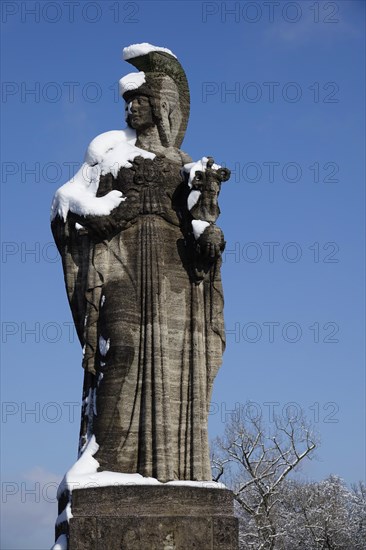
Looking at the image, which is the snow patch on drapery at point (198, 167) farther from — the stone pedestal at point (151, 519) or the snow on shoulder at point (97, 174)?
the stone pedestal at point (151, 519)

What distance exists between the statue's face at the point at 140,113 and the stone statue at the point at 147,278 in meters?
0.01

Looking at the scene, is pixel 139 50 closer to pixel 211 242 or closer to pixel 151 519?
pixel 211 242

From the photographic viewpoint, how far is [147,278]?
1398 centimetres

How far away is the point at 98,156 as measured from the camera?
14.8 metres

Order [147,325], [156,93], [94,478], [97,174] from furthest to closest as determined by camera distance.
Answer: [156,93]
[97,174]
[147,325]
[94,478]

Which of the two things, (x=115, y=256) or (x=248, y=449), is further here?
(x=248, y=449)

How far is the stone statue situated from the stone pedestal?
39 centimetres

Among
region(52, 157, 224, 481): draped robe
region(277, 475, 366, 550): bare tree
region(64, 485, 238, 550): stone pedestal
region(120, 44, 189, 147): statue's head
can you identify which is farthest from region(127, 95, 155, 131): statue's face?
region(277, 475, 366, 550): bare tree

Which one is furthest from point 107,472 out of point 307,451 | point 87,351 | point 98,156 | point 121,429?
point 307,451

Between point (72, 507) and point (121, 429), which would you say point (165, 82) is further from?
point (72, 507)

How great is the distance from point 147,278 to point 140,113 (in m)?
2.54

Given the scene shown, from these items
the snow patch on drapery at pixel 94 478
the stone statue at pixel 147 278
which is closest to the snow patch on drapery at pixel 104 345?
the stone statue at pixel 147 278

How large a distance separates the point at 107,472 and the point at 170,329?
83.2 inches

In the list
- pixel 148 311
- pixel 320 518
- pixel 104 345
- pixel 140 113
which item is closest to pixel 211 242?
pixel 148 311
